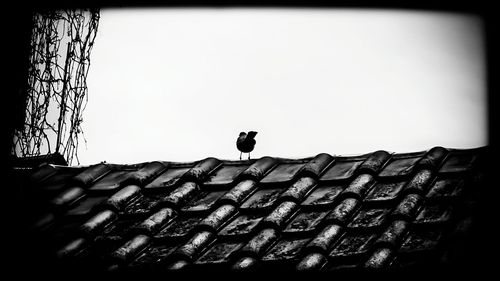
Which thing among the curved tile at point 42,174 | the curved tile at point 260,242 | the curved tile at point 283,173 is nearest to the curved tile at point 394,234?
the curved tile at point 260,242

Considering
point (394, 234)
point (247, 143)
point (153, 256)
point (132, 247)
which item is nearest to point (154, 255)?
point (153, 256)

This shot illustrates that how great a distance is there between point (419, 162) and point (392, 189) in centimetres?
48

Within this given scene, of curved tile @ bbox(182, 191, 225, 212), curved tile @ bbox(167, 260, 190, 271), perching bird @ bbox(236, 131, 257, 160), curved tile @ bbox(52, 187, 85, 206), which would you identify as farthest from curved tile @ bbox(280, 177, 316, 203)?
perching bird @ bbox(236, 131, 257, 160)

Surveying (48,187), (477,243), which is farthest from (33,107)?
(477,243)

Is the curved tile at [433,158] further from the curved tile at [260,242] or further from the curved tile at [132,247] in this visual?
the curved tile at [132,247]

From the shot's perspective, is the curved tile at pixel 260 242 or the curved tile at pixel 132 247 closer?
the curved tile at pixel 260 242

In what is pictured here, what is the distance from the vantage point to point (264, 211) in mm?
4125

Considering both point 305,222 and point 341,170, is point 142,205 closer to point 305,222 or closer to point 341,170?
point 305,222

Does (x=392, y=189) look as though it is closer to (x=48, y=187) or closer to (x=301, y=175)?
(x=301, y=175)

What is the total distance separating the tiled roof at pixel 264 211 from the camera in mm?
3461

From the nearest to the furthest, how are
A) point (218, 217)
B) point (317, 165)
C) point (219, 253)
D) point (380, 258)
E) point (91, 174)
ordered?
point (380, 258) → point (219, 253) → point (218, 217) → point (317, 165) → point (91, 174)

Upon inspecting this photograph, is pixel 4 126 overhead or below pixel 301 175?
overhead

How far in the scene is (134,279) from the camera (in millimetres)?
3510

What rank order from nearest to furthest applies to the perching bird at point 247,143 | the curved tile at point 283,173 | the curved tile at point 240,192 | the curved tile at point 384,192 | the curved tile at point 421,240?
1. the curved tile at point 421,240
2. the curved tile at point 384,192
3. the curved tile at point 240,192
4. the curved tile at point 283,173
5. the perching bird at point 247,143
